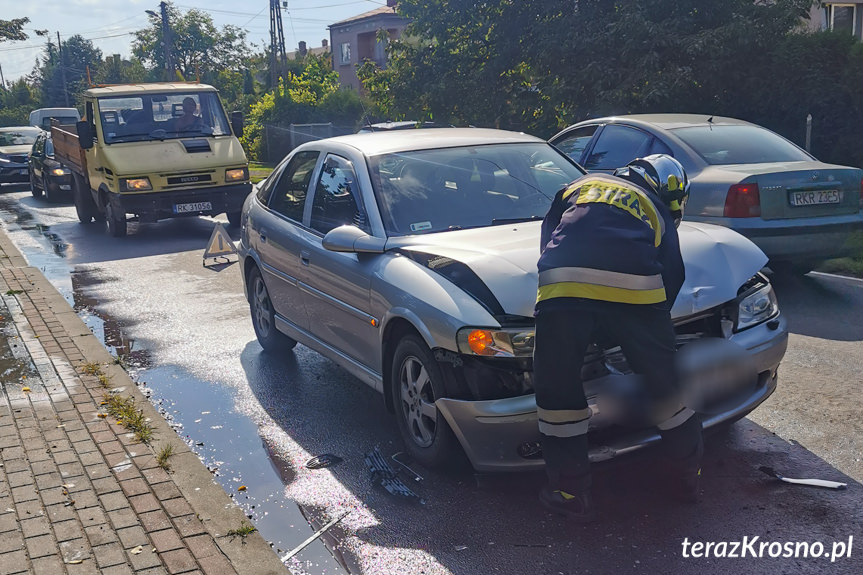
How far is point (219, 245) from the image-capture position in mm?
11703

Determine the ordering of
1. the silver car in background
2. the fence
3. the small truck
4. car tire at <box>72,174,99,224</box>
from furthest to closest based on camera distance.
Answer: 1. the fence
2. car tire at <box>72,174,99,224</box>
3. the small truck
4. the silver car in background

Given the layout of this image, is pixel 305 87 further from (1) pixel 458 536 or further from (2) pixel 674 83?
(1) pixel 458 536

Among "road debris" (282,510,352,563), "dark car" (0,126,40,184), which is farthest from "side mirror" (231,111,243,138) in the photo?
"dark car" (0,126,40,184)

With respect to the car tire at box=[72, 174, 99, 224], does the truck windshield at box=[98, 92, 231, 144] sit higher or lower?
higher

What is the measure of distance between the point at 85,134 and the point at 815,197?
11.2 meters

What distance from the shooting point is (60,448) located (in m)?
5.12

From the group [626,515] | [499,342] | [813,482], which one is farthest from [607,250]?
[813,482]

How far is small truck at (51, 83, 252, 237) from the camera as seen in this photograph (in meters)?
14.0

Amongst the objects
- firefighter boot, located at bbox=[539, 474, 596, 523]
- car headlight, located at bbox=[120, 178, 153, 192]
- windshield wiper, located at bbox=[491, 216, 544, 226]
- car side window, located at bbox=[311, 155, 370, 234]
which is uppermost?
car side window, located at bbox=[311, 155, 370, 234]

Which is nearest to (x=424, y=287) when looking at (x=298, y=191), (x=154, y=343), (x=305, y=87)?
(x=298, y=191)

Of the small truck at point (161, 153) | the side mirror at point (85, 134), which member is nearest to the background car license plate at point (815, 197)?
the small truck at point (161, 153)

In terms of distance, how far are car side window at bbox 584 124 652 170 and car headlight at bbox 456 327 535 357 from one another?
5.03 meters

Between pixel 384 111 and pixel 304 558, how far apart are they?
19.6 meters

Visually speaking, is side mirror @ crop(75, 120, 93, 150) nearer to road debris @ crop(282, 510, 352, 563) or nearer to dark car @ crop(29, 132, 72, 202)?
dark car @ crop(29, 132, 72, 202)
